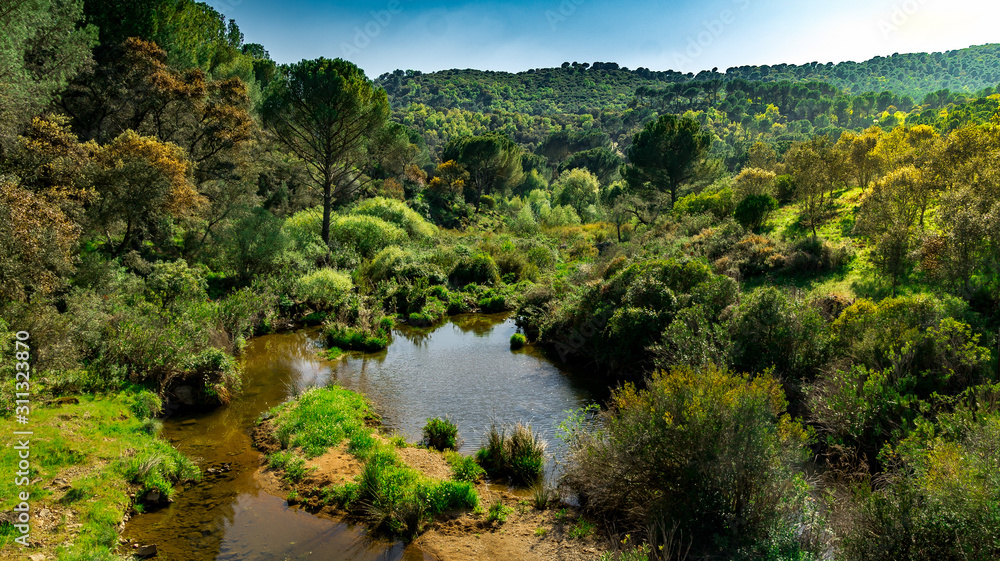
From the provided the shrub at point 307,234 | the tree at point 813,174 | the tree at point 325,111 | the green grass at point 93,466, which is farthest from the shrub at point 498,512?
the tree at point 325,111

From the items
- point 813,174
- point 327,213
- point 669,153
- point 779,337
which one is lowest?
point 779,337

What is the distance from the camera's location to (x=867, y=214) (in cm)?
1781

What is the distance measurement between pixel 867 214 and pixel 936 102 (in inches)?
5671

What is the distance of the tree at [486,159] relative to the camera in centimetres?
6594

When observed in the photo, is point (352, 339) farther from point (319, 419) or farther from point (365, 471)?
point (365, 471)

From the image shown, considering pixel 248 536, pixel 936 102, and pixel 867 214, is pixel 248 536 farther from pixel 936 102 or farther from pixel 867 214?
pixel 936 102

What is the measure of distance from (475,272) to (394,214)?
12176 mm

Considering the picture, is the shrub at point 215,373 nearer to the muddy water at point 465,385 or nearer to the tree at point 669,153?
the muddy water at point 465,385

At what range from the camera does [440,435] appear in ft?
41.3

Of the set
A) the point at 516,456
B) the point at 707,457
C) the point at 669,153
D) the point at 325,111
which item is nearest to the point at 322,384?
the point at 516,456

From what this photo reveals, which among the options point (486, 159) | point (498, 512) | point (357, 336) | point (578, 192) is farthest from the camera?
point (578, 192)

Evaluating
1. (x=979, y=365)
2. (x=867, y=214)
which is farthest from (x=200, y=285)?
(x=867, y=214)

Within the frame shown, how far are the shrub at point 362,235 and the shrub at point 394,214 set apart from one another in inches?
163

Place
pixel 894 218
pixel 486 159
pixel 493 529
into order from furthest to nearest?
1. pixel 486 159
2. pixel 894 218
3. pixel 493 529
